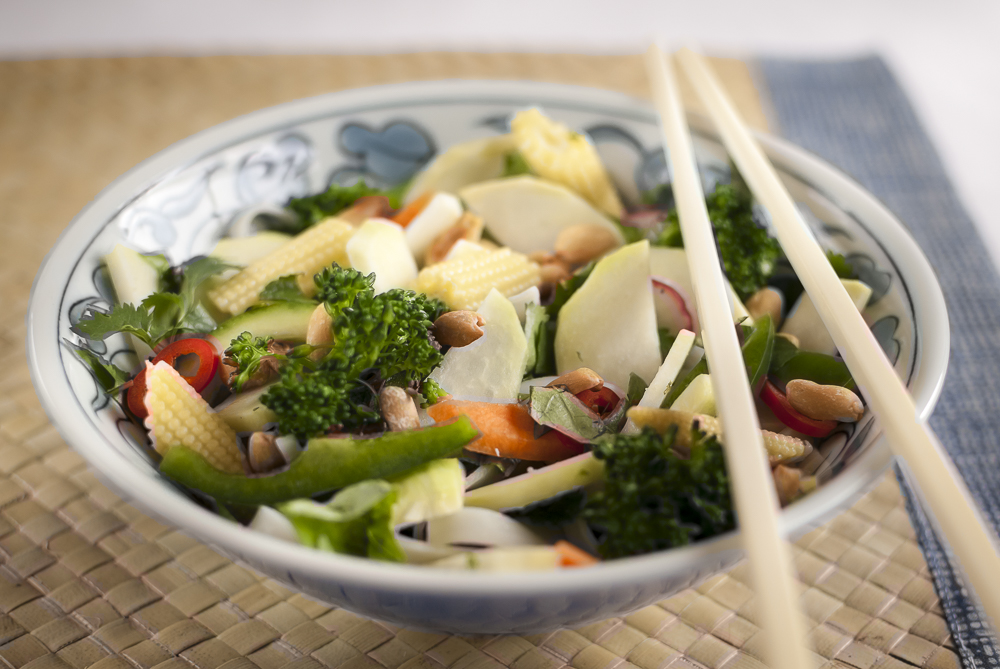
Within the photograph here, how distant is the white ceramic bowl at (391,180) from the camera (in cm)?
99

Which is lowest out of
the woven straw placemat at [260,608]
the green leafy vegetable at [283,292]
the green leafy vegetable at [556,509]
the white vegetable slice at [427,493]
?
the woven straw placemat at [260,608]

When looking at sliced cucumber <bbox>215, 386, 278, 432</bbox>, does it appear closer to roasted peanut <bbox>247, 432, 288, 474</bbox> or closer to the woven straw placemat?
roasted peanut <bbox>247, 432, 288, 474</bbox>

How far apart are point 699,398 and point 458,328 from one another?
1.47 ft

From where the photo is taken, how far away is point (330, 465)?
121 centimetres

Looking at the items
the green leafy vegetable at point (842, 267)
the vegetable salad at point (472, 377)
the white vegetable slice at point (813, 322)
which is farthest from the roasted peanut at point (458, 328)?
the green leafy vegetable at point (842, 267)

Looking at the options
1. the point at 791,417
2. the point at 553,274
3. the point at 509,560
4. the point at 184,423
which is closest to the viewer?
the point at 509,560

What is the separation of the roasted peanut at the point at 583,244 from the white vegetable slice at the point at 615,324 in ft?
0.81

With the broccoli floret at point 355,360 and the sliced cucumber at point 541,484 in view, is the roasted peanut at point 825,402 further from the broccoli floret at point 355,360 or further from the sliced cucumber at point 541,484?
the broccoli floret at point 355,360

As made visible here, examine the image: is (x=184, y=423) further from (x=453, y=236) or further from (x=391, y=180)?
(x=391, y=180)

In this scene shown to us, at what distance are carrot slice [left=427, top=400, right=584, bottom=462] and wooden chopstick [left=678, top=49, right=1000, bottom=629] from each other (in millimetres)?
482

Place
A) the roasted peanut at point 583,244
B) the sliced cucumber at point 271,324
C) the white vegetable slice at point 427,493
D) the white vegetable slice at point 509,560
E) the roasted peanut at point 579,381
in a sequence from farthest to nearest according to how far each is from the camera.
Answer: the roasted peanut at point 583,244 < the sliced cucumber at point 271,324 < the roasted peanut at point 579,381 < the white vegetable slice at point 427,493 < the white vegetable slice at point 509,560

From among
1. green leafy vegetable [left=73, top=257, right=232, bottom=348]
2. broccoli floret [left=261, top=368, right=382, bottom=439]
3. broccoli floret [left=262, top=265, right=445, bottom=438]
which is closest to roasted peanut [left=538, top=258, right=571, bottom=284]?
broccoli floret [left=262, top=265, right=445, bottom=438]

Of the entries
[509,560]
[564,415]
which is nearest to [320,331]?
Result: [564,415]

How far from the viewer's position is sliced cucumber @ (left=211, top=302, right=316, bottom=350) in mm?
1512
